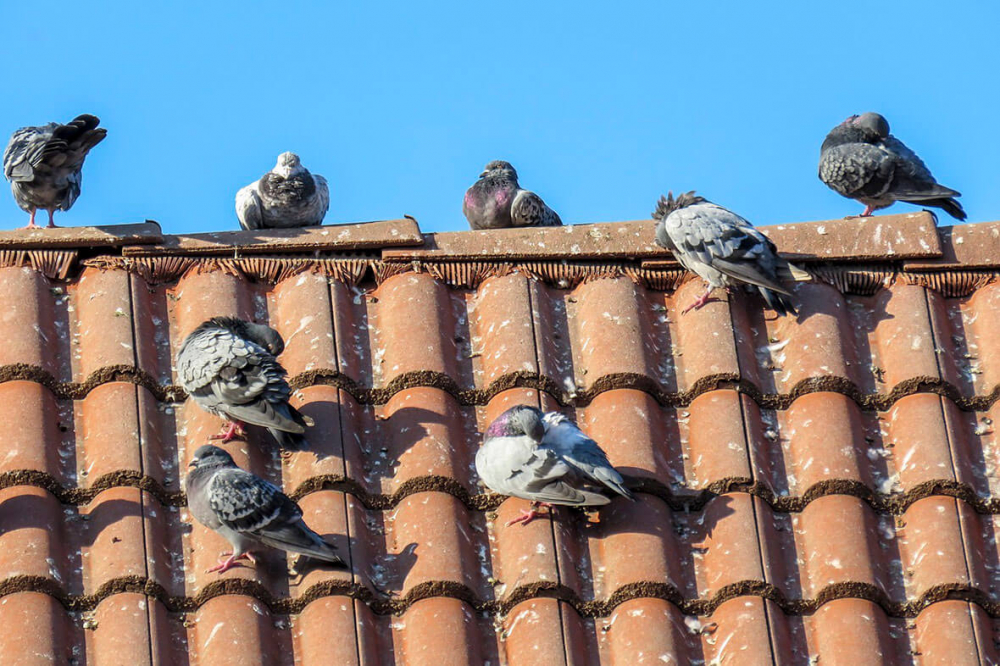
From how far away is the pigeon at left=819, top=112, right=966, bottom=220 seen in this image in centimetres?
1059

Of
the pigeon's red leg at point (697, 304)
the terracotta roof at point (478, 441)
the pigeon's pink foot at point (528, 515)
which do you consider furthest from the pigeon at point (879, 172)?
the pigeon's pink foot at point (528, 515)

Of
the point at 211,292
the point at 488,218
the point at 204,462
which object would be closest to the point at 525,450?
Answer: the point at 204,462

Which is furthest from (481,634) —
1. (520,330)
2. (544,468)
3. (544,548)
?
(520,330)

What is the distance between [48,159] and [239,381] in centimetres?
332

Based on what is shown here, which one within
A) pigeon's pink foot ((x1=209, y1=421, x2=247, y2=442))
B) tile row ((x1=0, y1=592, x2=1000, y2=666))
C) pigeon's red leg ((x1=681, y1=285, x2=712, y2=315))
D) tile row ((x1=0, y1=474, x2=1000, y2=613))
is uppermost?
pigeon's red leg ((x1=681, y1=285, x2=712, y2=315))

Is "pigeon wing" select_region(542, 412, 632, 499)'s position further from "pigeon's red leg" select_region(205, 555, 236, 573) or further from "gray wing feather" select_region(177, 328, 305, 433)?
"pigeon's red leg" select_region(205, 555, 236, 573)

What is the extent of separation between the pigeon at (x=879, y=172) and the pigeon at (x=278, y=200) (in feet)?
9.62

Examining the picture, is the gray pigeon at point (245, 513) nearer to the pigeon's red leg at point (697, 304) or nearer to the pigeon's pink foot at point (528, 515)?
the pigeon's pink foot at point (528, 515)

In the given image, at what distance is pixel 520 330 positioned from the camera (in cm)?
795

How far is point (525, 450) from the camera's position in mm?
7062

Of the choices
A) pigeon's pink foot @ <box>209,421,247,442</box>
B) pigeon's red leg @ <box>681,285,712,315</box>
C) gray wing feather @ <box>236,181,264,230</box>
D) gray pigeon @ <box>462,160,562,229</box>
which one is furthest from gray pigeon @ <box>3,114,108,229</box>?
pigeon's red leg @ <box>681,285,712,315</box>

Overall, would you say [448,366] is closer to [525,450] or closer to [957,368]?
[525,450]

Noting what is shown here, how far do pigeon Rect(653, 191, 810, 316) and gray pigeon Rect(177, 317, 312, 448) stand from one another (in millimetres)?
1732

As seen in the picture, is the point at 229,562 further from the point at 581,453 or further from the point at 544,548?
the point at 581,453
